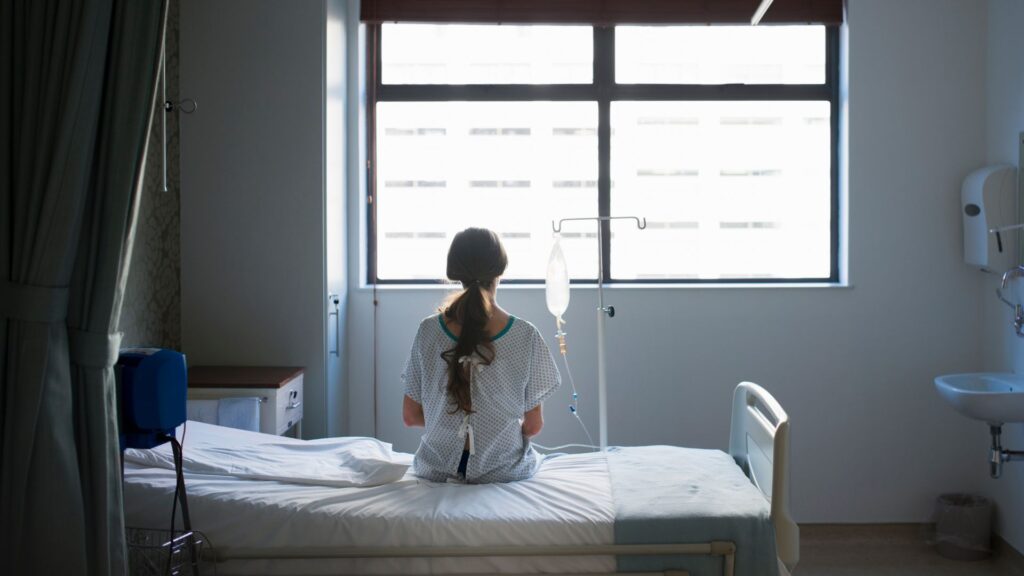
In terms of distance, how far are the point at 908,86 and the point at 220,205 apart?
122 inches

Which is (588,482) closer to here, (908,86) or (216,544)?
(216,544)

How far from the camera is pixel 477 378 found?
8.94 feet

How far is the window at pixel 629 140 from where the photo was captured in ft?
14.6

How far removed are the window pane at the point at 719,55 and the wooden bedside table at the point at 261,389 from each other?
7.04 feet

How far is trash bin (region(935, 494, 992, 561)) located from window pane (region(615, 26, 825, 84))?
6.72ft

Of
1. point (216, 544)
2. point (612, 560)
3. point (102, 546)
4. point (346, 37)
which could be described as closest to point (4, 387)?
point (102, 546)

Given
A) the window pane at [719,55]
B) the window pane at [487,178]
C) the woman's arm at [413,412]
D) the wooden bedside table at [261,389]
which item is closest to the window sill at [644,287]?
the window pane at [487,178]

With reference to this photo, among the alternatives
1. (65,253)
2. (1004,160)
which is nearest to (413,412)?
(65,253)

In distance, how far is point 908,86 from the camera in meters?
4.22

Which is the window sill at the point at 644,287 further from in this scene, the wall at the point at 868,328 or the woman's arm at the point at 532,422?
the woman's arm at the point at 532,422

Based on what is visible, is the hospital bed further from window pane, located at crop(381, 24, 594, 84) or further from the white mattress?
window pane, located at crop(381, 24, 594, 84)

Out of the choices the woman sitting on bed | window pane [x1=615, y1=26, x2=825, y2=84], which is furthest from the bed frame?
window pane [x1=615, y1=26, x2=825, y2=84]

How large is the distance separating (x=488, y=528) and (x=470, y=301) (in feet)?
2.23

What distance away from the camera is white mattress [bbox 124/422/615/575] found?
236 centimetres
